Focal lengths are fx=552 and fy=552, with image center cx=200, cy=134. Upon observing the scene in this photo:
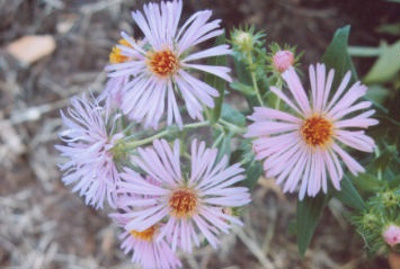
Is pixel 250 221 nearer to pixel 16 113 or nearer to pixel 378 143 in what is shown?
pixel 378 143

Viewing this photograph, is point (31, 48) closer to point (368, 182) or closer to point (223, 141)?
point (223, 141)

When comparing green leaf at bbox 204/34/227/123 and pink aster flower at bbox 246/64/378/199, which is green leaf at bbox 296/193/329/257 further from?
green leaf at bbox 204/34/227/123

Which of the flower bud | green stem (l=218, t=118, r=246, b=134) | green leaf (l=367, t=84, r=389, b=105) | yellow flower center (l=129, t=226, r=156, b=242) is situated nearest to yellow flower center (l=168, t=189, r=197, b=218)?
yellow flower center (l=129, t=226, r=156, b=242)

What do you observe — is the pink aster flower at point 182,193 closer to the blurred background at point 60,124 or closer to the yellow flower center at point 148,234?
the yellow flower center at point 148,234

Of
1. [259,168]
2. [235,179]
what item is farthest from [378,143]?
[235,179]

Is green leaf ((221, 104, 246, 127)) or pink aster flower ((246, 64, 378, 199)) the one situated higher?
green leaf ((221, 104, 246, 127))

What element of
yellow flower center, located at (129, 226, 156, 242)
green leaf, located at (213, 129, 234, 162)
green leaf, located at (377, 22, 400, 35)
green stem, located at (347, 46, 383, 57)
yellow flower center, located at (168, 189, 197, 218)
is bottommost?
yellow flower center, located at (129, 226, 156, 242)
